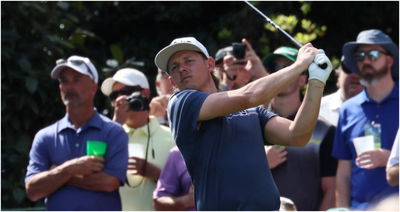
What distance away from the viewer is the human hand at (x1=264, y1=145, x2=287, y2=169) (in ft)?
23.3

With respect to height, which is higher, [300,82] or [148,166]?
[300,82]

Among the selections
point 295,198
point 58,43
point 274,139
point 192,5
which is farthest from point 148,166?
point 192,5

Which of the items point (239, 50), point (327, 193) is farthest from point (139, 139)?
point (327, 193)

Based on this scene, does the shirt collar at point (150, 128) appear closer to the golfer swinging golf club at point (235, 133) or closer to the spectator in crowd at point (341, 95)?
the spectator in crowd at point (341, 95)

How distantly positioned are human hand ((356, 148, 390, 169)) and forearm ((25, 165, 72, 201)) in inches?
84.7

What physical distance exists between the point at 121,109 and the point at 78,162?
1.05m

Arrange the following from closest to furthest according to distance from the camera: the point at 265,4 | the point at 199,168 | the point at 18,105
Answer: the point at 199,168 → the point at 18,105 → the point at 265,4

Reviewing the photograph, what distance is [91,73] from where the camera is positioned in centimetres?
786

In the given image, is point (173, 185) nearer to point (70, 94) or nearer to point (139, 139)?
point (139, 139)

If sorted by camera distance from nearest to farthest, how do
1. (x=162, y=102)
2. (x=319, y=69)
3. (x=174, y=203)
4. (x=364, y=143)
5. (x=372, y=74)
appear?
(x=319, y=69) < (x=364, y=143) < (x=174, y=203) < (x=372, y=74) < (x=162, y=102)

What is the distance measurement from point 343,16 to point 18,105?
182 inches

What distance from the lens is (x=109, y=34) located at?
13.6 m

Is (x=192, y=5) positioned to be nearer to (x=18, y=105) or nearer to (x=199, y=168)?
(x=18, y=105)

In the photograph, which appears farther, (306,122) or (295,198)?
(295,198)
